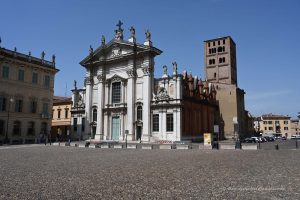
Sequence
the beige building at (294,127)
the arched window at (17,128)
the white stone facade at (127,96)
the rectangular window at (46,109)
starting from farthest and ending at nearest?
the beige building at (294,127), the rectangular window at (46,109), the white stone facade at (127,96), the arched window at (17,128)

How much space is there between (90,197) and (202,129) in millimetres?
47846

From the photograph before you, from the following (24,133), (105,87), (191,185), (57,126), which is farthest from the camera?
(57,126)

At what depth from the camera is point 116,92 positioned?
52125 millimetres

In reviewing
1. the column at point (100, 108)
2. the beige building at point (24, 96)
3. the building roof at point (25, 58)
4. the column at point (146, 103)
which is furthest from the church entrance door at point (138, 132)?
the building roof at point (25, 58)

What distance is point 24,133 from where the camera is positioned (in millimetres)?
45938

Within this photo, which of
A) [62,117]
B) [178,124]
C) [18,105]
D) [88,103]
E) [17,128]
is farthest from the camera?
[62,117]

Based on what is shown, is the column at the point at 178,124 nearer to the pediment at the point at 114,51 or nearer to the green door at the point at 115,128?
the pediment at the point at 114,51

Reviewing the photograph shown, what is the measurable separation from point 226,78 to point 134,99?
32.0 m

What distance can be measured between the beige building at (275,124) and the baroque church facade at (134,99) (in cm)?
7263

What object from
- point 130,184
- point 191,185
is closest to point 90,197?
point 130,184

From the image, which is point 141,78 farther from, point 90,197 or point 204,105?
point 90,197

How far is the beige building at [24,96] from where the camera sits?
4341 centimetres

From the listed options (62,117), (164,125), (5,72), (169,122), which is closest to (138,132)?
(164,125)

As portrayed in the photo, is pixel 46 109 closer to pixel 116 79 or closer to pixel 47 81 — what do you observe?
pixel 47 81
